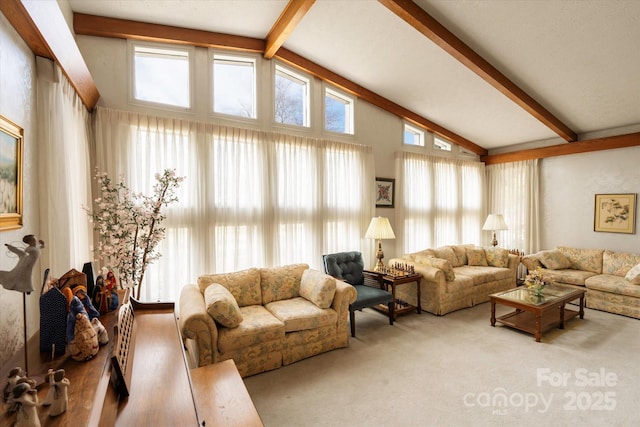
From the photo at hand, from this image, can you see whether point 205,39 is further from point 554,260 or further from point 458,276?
point 554,260

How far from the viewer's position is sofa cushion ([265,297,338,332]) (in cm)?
286

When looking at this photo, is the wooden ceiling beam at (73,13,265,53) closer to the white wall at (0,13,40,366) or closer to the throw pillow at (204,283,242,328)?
the white wall at (0,13,40,366)

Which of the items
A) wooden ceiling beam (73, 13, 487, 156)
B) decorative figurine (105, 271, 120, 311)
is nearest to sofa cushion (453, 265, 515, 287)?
wooden ceiling beam (73, 13, 487, 156)

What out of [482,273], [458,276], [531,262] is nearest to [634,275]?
[531,262]

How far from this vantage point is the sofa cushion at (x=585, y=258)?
4855mm

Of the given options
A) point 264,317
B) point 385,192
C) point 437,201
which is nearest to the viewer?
point 264,317

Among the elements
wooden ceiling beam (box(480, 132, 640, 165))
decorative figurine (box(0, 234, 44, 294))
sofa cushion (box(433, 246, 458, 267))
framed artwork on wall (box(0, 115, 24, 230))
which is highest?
wooden ceiling beam (box(480, 132, 640, 165))

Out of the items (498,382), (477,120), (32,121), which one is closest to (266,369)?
(498,382)

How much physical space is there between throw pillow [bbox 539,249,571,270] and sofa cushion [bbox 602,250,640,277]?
0.48m

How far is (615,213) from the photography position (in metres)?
4.89

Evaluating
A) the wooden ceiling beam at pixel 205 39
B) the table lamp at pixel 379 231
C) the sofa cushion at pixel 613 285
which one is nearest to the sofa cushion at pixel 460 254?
the table lamp at pixel 379 231

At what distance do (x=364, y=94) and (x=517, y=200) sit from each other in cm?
385

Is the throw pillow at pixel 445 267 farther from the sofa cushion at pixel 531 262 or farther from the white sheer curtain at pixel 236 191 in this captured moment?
the sofa cushion at pixel 531 262

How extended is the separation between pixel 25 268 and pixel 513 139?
272 inches
